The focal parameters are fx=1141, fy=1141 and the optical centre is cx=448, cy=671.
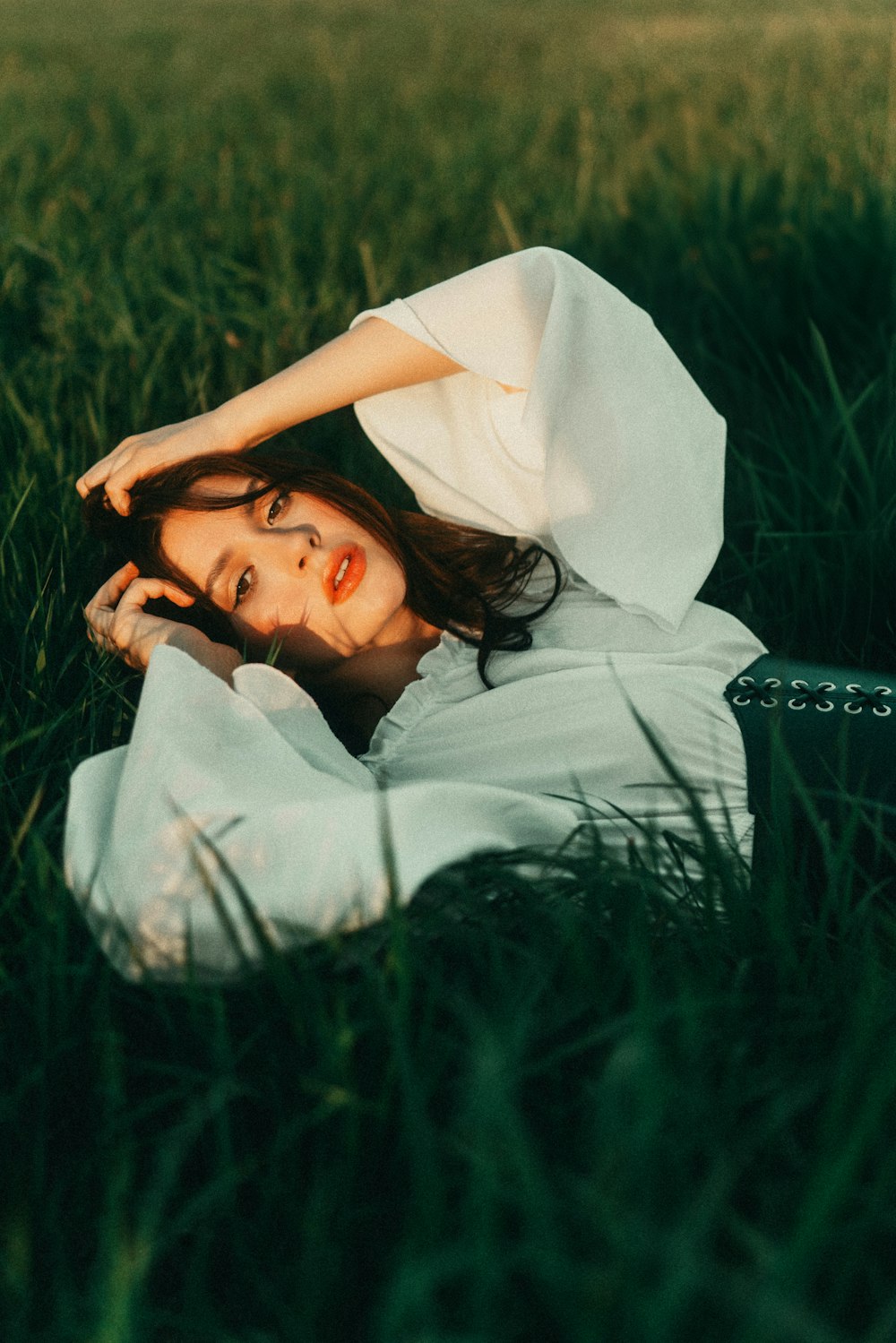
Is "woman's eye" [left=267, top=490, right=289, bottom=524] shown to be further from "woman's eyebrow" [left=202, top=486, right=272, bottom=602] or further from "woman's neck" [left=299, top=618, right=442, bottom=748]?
"woman's neck" [left=299, top=618, right=442, bottom=748]

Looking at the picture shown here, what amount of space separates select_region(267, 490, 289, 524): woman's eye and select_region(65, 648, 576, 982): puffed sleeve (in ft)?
1.30

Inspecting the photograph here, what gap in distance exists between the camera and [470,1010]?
0.93 meters

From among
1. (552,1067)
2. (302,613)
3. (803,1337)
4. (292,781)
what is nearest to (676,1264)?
(803,1337)

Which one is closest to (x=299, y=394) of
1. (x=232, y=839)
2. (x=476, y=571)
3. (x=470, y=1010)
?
(x=476, y=571)

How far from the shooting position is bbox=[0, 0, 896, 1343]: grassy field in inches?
31.0

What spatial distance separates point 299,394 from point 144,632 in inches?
15.6

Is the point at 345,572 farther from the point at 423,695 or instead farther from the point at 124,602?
the point at 124,602

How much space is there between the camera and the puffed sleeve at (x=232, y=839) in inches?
41.2

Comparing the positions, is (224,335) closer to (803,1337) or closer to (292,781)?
Answer: (292,781)

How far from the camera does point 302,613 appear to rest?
1.55 meters

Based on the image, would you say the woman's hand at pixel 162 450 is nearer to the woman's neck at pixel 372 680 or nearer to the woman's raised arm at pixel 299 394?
the woman's raised arm at pixel 299 394

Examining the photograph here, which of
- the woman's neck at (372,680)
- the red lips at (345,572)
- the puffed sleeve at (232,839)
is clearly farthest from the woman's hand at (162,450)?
the puffed sleeve at (232,839)

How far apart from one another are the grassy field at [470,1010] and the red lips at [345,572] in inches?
12.7

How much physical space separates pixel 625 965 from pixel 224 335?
2.04 m
